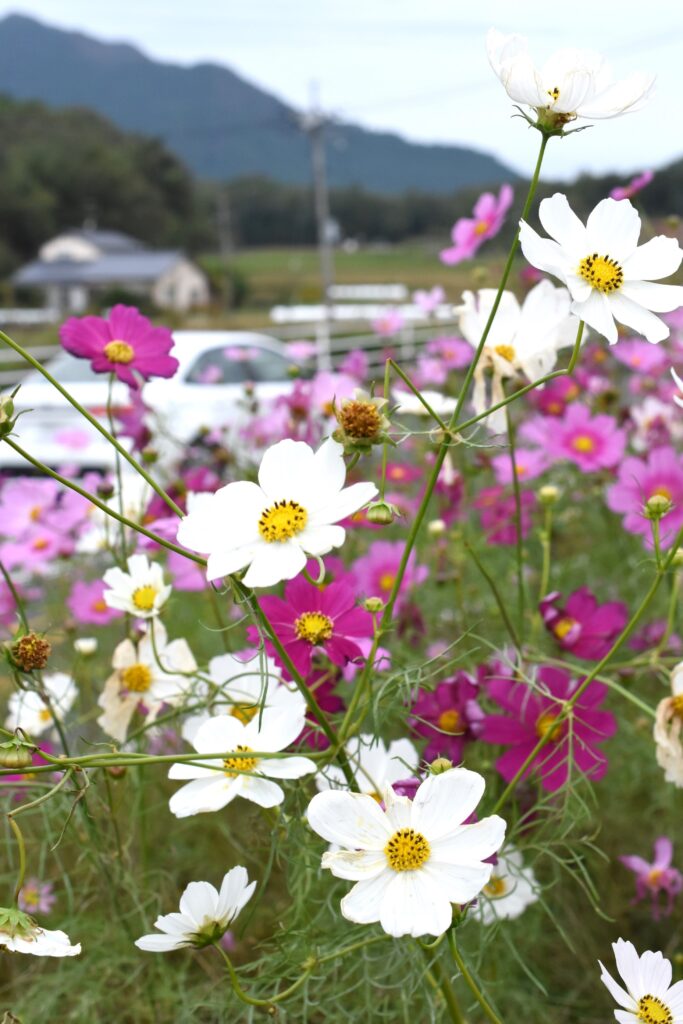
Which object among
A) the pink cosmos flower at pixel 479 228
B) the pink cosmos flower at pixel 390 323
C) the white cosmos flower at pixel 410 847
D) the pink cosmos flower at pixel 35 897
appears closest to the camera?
the white cosmos flower at pixel 410 847

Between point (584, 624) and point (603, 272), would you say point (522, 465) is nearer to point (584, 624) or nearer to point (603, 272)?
point (584, 624)

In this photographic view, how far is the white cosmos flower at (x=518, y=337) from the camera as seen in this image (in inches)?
42.1

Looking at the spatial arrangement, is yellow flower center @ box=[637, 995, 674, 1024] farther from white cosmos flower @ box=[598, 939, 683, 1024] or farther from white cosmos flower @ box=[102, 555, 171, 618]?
white cosmos flower @ box=[102, 555, 171, 618]

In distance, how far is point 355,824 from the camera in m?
0.71

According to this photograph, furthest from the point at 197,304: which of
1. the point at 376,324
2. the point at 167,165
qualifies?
the point at 376,324

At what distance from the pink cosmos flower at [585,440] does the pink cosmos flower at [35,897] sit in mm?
973

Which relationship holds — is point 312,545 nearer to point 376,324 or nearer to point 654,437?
point 654,437

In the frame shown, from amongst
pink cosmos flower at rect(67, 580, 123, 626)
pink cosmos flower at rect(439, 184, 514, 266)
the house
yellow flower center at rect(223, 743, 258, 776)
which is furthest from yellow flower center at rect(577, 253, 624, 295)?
the house

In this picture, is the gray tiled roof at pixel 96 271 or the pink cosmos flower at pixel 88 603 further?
the gray tiled roof at pixel 96 271

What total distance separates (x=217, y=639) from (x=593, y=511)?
2.85ft

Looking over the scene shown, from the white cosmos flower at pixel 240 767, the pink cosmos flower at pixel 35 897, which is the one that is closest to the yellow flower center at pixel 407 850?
the white cosmos flower at pixel 240 767

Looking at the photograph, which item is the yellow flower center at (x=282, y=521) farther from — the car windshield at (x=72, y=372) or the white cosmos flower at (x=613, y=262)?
the car windshield at (x=72, y=372)

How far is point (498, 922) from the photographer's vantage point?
0.96 metres

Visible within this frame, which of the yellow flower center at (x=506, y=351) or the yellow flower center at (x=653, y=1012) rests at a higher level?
the yellow flower center at (x=506, y=351)
